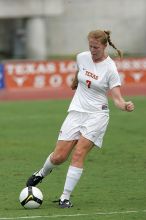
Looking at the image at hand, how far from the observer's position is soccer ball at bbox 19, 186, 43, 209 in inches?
398

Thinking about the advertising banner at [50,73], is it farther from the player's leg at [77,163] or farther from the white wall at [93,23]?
the player's leg at [77,163]

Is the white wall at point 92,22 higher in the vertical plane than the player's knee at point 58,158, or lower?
lower

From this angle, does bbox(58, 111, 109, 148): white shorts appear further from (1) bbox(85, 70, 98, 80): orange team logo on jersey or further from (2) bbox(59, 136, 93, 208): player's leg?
(1) bbox(85, 70, 98, 80): orange team logo on jersey

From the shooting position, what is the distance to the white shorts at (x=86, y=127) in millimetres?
10086

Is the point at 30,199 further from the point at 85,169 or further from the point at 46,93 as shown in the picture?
the point at 46,93

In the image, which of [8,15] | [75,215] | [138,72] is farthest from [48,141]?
[8,15]

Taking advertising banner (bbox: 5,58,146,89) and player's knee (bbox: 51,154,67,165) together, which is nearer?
player's knee (bbox: 51,154,67,165)

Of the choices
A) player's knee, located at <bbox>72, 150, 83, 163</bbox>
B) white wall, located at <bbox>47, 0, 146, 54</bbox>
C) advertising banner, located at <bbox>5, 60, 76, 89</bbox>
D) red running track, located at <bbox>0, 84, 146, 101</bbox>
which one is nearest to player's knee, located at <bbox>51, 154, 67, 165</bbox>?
player's knee, located at <bbox>72, 150, 83, 163</bbox>

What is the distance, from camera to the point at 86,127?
33.1 ft

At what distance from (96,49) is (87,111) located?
0.79m

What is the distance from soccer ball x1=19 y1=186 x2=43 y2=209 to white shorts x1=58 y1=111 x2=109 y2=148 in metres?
0.77

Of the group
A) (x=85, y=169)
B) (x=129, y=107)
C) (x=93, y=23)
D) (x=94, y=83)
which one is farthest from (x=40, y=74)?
(x=129, y=107)

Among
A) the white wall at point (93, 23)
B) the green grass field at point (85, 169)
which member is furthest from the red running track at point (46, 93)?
the white wall at point (93, 23)

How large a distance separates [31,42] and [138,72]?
13992 mm
